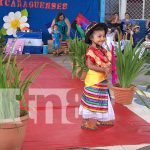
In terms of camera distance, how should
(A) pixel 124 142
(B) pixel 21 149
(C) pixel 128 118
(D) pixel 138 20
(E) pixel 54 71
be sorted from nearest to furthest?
(B) pixel 21 149
(A) pixel 124 142
(C) pixel 128 118
(E) pixel 54 71
(D) pixel 138 20

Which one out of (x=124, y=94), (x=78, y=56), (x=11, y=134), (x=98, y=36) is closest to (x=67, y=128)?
(x=98, y=36)

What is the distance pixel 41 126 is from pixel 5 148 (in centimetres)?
130

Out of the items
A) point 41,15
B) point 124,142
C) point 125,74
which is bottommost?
point 124,142

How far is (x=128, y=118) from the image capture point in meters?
5.66

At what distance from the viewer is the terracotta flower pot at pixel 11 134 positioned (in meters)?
3.79

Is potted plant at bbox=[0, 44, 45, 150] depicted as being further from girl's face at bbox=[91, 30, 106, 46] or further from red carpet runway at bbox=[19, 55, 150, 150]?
girl's face at bbox=[91, 30, 106, 46]

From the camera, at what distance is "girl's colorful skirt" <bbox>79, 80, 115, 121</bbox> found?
193 inches

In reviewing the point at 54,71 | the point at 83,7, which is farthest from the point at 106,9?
the point at 54,71

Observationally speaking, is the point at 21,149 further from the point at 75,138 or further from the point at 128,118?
the point at 128,118

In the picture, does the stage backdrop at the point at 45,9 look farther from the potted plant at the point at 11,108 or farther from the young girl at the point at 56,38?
the potted plant at the point at 11,108

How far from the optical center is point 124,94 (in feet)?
21.0

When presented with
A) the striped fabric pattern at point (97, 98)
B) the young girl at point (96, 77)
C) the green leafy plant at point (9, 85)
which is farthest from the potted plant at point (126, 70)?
the green leafy plant at point (9, 85)

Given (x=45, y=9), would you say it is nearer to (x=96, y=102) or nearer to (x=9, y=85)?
(x=96, y=102)

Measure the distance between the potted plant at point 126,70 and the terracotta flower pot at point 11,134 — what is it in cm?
274
